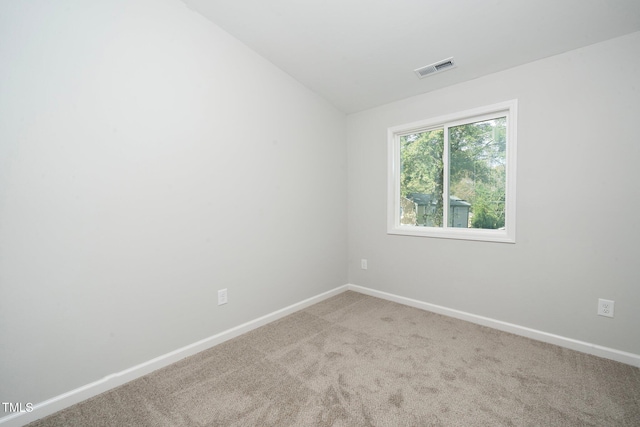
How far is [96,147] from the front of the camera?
1720 mm

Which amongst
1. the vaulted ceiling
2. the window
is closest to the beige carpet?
the window

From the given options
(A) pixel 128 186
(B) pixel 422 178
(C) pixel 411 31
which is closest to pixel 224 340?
(A) pixel 128 186

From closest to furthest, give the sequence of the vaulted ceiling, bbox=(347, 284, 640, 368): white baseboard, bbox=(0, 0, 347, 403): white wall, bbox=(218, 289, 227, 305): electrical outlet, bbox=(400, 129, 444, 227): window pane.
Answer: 1. bbox=(0, 0, 347, 403): white wall
2. the vaulted ceiling
3. bbox=(347, 284, 640, 368): white baseboard
4. bbox=(218, 289, 227, 305): electrical outlet
5. bbox=(400, 129, 444, 227): window pane

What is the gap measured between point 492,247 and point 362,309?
1403mm

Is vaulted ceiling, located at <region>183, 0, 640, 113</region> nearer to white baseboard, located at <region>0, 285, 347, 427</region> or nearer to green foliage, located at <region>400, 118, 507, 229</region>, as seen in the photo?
green foliage, located at <region>400, 118, 507, 229</region>

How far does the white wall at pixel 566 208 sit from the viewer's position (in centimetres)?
196

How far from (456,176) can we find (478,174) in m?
0.21

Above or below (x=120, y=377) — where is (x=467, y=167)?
above

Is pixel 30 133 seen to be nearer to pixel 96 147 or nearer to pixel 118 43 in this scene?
pixel 96 147

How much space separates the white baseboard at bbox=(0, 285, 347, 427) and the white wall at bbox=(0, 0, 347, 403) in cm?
4

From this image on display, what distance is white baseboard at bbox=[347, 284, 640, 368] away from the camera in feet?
6.52

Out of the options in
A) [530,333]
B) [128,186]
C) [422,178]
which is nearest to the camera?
[128,186]

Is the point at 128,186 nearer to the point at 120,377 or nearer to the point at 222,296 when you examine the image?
the point at 222,296

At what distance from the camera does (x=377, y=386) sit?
5.75 ft
